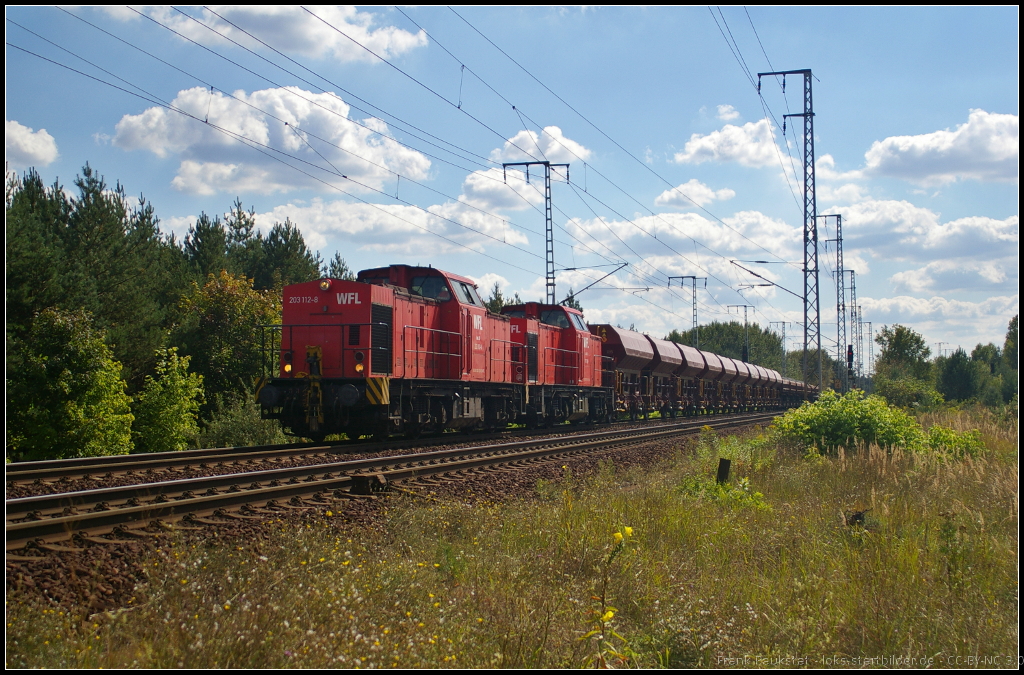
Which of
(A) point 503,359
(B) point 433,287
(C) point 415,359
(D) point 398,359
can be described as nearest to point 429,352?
(C) point 415,359

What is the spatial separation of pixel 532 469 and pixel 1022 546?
7616 millimetres

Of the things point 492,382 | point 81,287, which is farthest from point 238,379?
point 492,382

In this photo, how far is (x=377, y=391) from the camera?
1515 cm

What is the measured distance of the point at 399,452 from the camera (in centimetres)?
1446

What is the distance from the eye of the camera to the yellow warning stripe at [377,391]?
1509cm

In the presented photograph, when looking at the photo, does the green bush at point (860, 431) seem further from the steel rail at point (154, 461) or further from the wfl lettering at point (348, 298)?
the wfl lettering at point (348, 298)

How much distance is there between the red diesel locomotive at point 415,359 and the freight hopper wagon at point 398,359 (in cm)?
3

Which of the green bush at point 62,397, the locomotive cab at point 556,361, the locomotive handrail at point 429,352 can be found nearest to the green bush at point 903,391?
the locomotive cab at point 556,361

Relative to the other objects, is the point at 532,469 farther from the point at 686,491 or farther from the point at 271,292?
the point at 271,292

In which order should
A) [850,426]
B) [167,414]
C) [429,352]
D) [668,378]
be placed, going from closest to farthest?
[850,426] < [429,352] < [167,414] < [668,378]

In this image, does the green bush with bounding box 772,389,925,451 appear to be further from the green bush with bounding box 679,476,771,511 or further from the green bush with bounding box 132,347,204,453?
the green bush with bounding box 132,347,204,453

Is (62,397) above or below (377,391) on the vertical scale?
below

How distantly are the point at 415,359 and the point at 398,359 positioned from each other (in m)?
0.74

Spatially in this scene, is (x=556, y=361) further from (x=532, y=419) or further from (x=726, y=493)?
(x=726, y=493)
